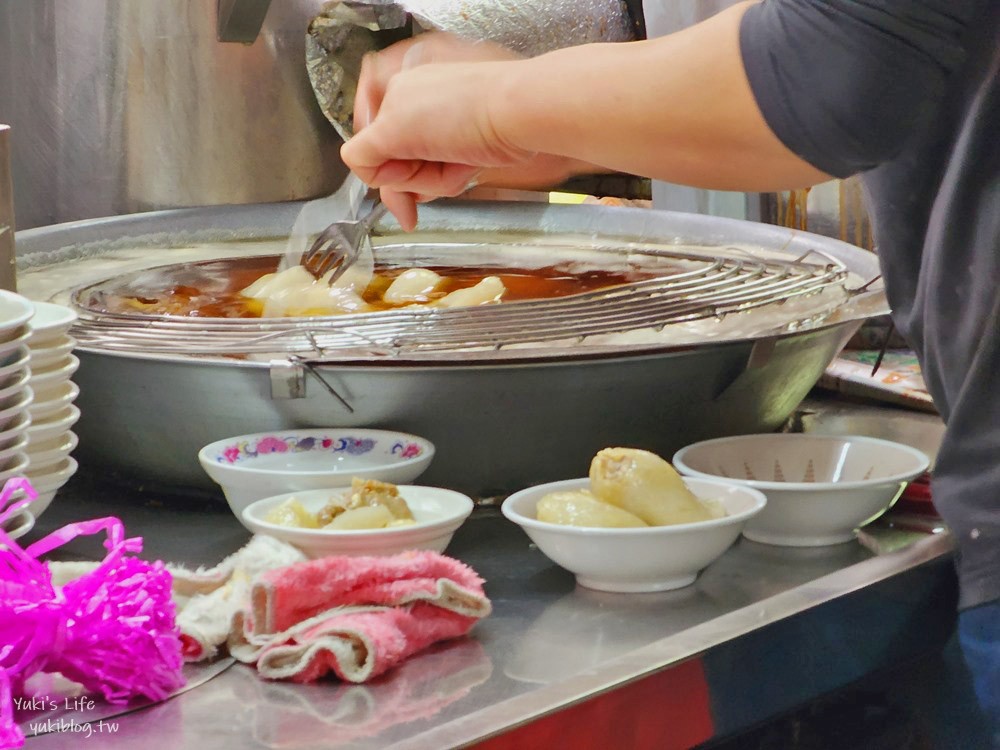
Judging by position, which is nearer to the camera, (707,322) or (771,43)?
(771,43)

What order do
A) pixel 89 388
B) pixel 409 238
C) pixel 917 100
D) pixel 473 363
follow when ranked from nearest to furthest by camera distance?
pixel 917 100 → pixel 473 363 → pixel 89 388 → pixel 409 238

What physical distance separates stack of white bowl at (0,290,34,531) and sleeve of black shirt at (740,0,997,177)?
642mm

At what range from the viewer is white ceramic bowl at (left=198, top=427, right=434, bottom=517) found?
126 centimetres

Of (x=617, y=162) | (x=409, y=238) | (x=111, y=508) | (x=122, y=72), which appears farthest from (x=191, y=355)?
(x=122, y=72)

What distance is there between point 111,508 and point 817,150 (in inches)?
34.4

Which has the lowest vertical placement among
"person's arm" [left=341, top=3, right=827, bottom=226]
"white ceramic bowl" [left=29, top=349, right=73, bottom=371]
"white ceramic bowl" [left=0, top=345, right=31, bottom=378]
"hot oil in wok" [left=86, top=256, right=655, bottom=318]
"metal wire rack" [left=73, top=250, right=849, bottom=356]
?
"hot oil in wok" [left=86, top=256, right=655, bottom=318]

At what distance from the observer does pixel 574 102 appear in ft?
3.48

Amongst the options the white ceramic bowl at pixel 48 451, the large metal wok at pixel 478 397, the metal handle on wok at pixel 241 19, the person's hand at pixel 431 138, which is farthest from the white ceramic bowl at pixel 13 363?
the metal handle on wok at pixel 241 19

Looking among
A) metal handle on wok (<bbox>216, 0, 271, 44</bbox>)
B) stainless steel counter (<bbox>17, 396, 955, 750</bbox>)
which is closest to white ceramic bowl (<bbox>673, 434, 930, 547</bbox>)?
stainless steel counter (<bbox>17, 396, 955, 750</bbox>)

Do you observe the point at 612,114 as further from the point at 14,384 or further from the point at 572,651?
the point at 14,384

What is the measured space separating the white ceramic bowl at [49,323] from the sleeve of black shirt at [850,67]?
0.68 metres

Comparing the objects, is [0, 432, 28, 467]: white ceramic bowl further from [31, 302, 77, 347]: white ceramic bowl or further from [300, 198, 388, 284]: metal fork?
[300, 198, 388, 284]: metal fork

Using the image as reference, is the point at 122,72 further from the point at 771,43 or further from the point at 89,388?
the point at 771,43

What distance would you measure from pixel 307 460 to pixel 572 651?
1.40ft
